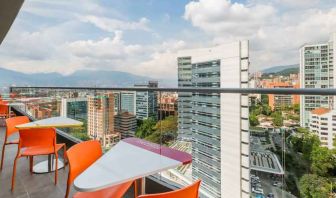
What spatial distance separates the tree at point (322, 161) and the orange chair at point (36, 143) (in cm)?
266

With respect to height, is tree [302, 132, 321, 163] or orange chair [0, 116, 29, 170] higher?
tree [302, 132, 321, 163]

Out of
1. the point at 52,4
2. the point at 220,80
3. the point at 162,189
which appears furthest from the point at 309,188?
the point at 52,4

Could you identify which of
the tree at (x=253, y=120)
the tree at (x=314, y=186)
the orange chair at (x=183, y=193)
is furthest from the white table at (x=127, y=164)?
the tree at (x=314, y=186)

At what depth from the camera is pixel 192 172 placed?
6.84 ft

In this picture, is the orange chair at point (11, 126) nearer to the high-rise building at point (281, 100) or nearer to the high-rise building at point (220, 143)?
the high-rise building at point (220, 143)

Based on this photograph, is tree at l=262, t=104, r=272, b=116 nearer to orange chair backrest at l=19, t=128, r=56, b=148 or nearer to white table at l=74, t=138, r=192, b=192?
white table at l=74, t=138, r=192, b=192

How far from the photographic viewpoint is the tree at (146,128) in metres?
2.66

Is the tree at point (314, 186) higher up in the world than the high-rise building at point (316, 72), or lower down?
lower down

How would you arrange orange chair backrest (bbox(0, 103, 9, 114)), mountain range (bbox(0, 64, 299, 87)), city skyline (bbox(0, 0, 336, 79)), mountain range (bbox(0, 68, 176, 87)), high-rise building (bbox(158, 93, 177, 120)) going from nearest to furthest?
high-rise building (bbox(158, 93, 177, 120)), mountain range (bbox(0, 64, 299, 87)), mountain range (bbox(0, 68, 176, 87)), orange chair backrest (bbox(0, 103, 9, 114)), city skyline (bbox(0, 0, 336, 79))

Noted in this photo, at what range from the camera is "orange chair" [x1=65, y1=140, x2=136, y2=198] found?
163cm

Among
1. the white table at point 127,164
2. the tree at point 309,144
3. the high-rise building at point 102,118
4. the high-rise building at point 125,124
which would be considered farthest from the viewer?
the high-rise building at point 102,118

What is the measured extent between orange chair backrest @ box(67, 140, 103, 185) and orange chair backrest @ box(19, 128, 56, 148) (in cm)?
127

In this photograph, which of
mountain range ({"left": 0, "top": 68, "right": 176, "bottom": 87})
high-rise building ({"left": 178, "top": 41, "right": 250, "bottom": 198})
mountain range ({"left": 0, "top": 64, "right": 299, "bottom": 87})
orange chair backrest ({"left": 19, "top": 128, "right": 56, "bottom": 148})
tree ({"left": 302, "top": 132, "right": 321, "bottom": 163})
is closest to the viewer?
tree ({"left": 302, "top": 132, "right": 321, "bottom": 163})

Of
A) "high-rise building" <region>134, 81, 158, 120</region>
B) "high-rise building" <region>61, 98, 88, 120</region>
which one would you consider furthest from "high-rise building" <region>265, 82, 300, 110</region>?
"high-rise building" <region>61, 98, 88, 120</region>
